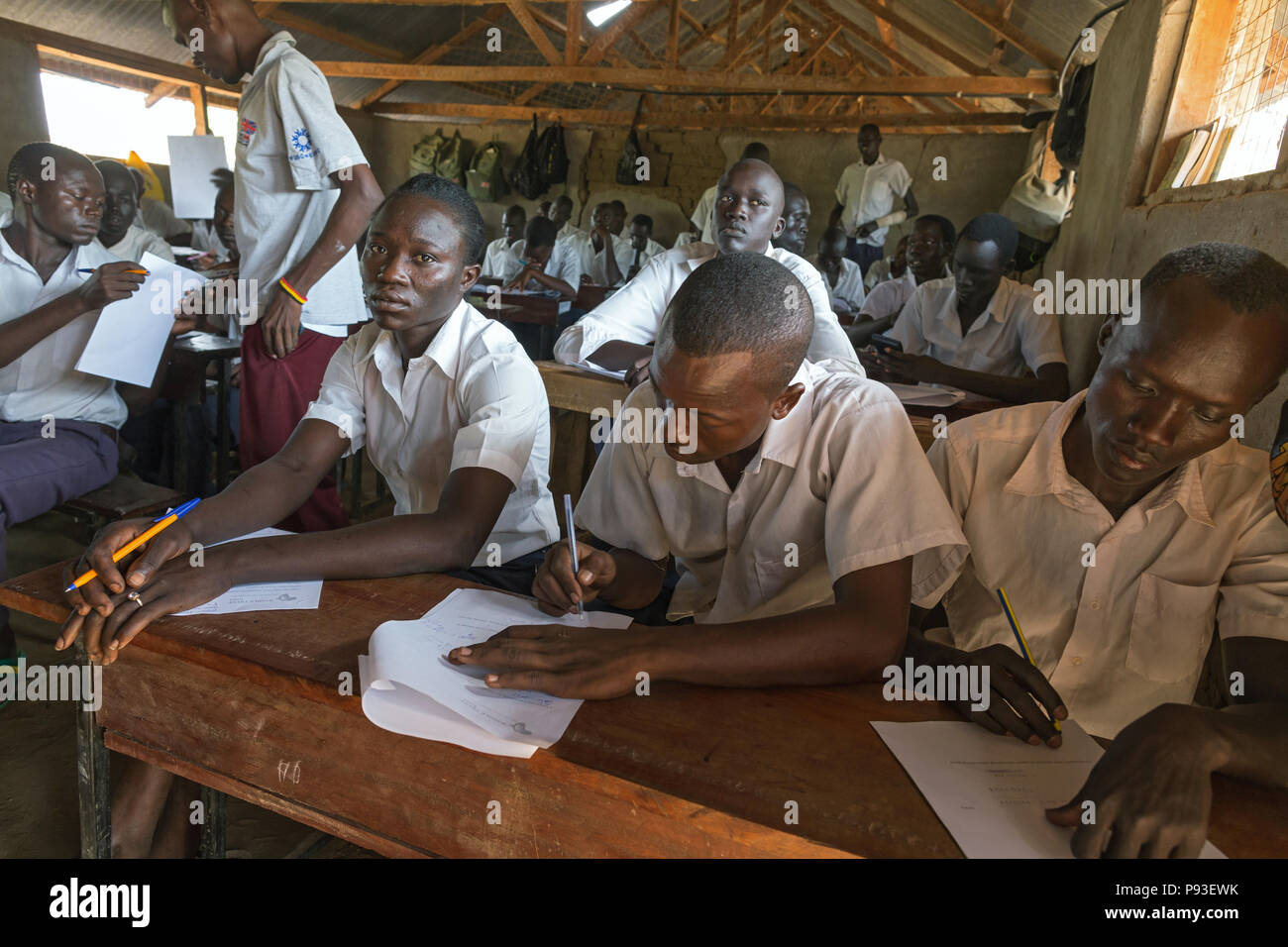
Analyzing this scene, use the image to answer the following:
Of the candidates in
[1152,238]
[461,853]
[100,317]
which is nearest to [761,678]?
[461,853]

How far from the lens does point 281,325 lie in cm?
226

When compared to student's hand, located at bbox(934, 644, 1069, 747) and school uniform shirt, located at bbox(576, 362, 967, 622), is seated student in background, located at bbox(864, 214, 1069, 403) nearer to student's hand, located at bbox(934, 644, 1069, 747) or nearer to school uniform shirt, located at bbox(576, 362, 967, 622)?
school uniform shirt, located at bbox(576, 362, 967, 622)

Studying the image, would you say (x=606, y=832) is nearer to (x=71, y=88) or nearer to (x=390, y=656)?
(x=390, y=656)

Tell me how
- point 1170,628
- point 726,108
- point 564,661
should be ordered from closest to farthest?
point 564,661 → point 1170,628 → point 726,108

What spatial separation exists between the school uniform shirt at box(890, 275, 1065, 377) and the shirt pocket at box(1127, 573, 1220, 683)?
2.21m

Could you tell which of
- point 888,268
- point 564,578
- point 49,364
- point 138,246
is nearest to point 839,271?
point 888,268

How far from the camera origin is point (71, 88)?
8492 mm

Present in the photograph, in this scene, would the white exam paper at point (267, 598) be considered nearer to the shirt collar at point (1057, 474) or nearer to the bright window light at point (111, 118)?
the shirt collar at point (1057, 474)

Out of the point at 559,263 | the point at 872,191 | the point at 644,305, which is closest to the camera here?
the point at 644,305

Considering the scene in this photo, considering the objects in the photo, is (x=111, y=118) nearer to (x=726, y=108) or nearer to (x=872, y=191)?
(x=726, y=108)

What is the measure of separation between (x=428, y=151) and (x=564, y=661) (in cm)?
1121

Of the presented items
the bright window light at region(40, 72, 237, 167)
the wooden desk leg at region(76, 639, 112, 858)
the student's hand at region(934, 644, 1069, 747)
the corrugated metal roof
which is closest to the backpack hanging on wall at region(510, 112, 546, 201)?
the corrugated metal roof

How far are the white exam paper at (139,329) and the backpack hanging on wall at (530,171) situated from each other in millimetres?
7950

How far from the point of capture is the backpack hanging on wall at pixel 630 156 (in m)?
9.58
